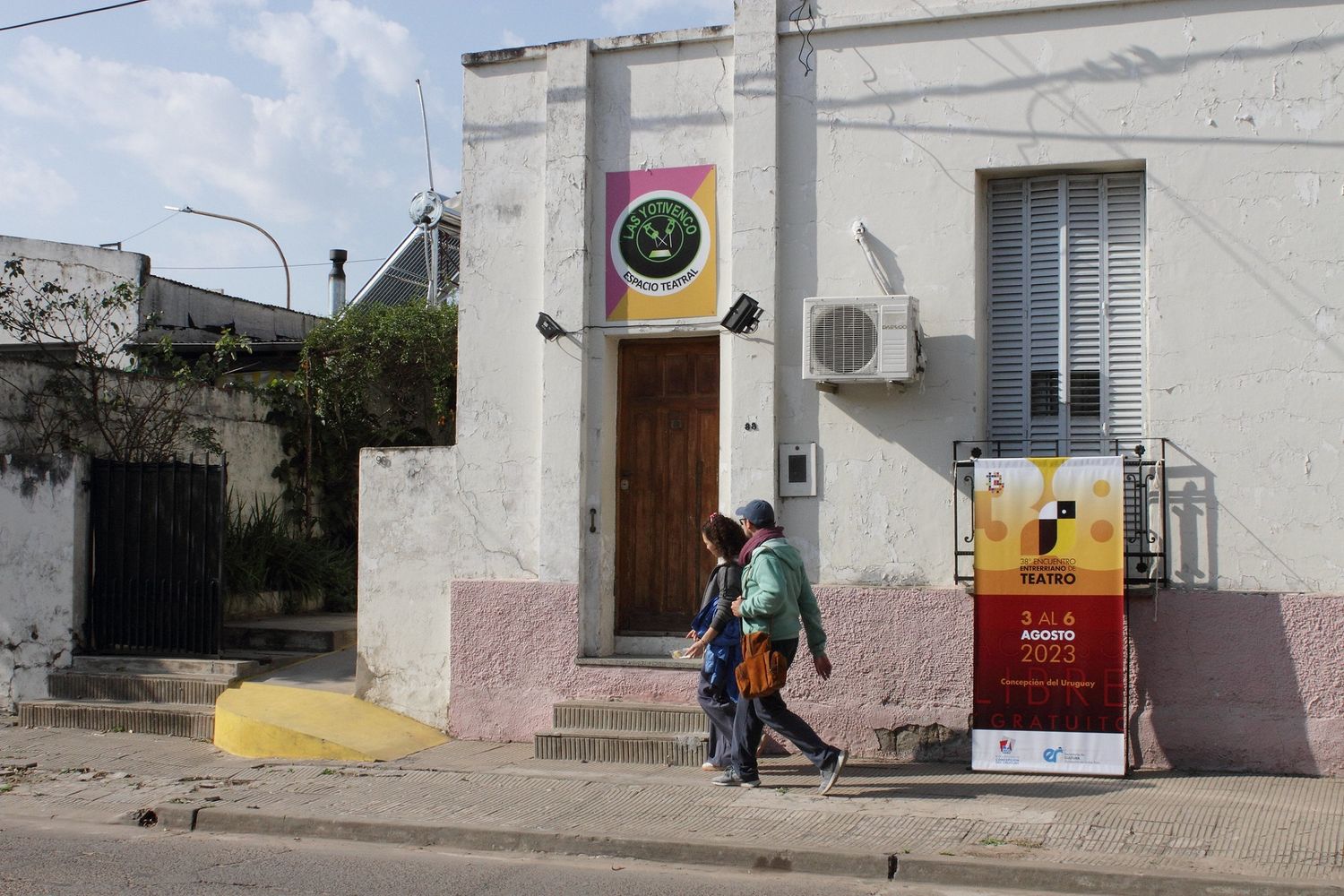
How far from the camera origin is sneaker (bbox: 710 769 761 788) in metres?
7.84

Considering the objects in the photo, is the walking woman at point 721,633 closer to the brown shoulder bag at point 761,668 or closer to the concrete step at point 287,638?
the brown shoulder bag at point 761,668

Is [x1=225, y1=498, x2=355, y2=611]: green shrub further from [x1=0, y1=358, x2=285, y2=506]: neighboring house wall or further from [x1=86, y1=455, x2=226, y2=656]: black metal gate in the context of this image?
[x1=86, y1=455, x2=226, y2=656]: black metal gate

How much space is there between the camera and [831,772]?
7.54 m

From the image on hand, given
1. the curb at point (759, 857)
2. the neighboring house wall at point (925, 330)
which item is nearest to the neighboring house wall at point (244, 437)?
the neighboring house wall at point (925, 330)

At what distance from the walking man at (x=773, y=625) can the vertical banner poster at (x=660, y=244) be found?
209 cm

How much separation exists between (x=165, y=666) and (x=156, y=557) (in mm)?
882

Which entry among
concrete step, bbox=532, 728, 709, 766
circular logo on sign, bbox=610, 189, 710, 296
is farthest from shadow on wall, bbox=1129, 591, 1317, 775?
circular logo on sign, bbox=610, 189, 710, 296

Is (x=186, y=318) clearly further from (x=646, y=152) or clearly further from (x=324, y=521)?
(x=646, y=152)

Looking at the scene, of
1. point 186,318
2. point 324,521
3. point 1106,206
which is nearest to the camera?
point 1106,206

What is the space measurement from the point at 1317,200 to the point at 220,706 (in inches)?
325

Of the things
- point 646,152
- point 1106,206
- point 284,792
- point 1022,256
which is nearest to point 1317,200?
point 1106,206

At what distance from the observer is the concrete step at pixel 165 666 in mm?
10336

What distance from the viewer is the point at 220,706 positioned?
32.0 feet

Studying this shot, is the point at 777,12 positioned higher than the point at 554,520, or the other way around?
the point at 777,12
